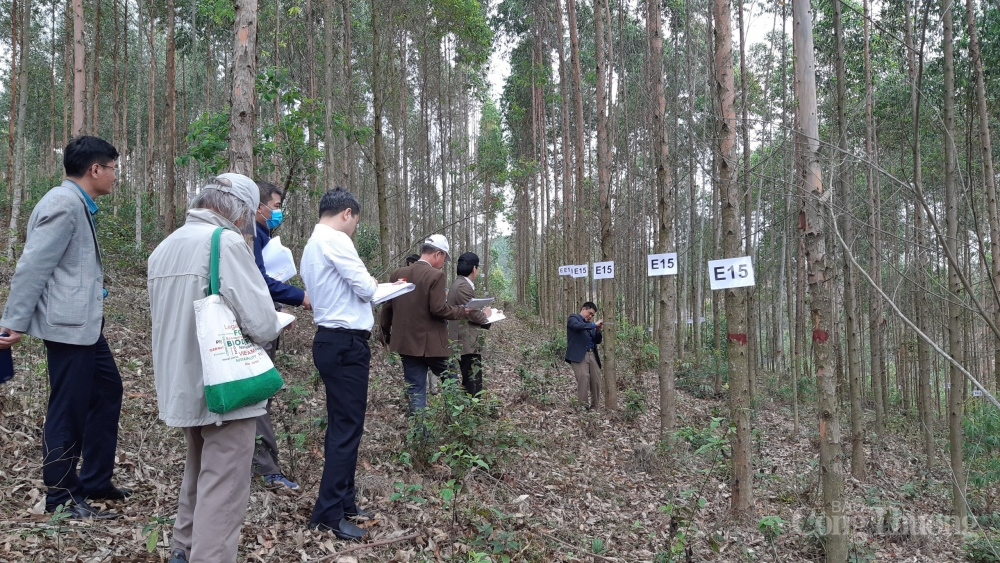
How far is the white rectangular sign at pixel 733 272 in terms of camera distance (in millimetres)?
4297

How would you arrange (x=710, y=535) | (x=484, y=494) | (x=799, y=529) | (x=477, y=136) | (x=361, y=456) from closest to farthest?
(x=710, y=535), (x=484, y=494), (x=361, y=456), (x=799, y=529), (x=477, y=136)

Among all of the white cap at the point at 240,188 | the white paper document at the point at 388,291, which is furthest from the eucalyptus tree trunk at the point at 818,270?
the white cap at the point at 240,188

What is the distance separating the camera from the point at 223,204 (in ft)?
7.63

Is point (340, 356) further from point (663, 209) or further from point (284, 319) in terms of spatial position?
point (663, 209)

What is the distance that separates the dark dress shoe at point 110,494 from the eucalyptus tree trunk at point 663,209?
476cm

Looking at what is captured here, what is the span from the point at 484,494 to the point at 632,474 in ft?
7.54

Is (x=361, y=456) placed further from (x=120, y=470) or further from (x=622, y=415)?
(x=622, y=415)

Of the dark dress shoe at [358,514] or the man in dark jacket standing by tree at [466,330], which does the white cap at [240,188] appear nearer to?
the dark dress shoe at [358,514]

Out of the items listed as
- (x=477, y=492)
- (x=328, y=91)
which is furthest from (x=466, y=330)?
(x=328, y=91)

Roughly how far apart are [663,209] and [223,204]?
179 inches

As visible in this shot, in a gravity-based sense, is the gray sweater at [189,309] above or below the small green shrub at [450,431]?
above

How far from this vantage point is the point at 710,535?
3.67 metres

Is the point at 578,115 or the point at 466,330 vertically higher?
the point at 578,115

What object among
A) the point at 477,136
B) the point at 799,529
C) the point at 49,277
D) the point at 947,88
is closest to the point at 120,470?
the point at 49,277
